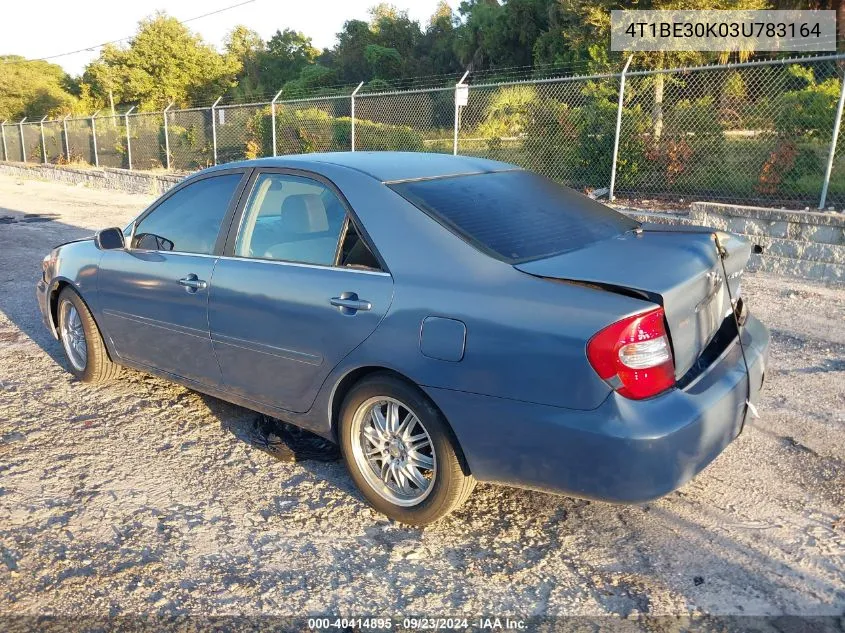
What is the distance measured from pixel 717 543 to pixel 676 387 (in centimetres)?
79

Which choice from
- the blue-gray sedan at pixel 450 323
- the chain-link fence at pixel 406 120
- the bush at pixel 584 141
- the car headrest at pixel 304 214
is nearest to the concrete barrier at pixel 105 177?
the chain-link fence at pixel 406 120

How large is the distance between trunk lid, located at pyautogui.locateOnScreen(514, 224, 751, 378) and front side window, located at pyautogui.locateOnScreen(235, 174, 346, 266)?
3.50ft

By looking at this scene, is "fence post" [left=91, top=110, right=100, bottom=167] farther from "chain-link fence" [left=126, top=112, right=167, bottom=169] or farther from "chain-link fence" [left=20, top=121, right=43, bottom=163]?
"chain-link fence" [left=20, top=121, right=43, bottom=163]

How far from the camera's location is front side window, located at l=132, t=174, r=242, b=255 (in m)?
4.02

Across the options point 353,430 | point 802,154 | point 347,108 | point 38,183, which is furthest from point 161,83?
point 353,430

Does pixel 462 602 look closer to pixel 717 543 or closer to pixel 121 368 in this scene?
pixel 717 543

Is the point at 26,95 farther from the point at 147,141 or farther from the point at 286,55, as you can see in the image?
the point at 147,141

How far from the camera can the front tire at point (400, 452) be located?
2.96 metres

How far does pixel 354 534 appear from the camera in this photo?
3.14 m

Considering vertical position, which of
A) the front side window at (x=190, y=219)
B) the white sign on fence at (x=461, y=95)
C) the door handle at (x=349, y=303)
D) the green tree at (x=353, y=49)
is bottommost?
the door handle at (x=349, y=303)

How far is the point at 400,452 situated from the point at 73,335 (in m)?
3.20

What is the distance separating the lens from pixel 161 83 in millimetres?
39688

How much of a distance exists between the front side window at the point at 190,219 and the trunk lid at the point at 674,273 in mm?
1976

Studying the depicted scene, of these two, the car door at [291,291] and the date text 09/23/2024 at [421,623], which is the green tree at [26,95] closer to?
the car door at [291,291]
